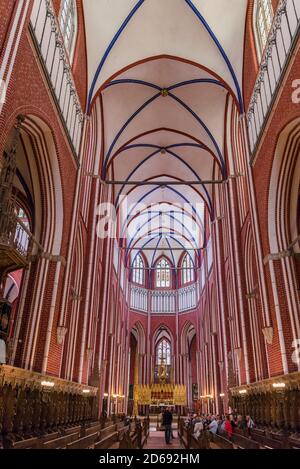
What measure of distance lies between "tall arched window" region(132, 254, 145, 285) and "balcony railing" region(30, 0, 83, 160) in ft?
90.4

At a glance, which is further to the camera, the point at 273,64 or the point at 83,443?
the point at 273,64

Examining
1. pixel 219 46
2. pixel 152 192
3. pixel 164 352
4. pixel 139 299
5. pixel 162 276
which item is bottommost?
pixel 164 352

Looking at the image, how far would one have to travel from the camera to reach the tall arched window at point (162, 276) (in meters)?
43.1

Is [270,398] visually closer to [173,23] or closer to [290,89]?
[290,89]

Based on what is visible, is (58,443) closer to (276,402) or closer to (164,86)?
(276,402)

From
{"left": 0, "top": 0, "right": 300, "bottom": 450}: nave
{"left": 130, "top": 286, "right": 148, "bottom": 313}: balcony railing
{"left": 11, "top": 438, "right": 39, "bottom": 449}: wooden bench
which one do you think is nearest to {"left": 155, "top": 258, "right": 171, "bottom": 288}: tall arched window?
{"left": 130, "top": 286, "right": 148, "bottom": 313}: balcony railing

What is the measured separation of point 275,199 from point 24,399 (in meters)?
10.5

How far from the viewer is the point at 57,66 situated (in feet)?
41.3

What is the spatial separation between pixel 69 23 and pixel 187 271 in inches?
1234

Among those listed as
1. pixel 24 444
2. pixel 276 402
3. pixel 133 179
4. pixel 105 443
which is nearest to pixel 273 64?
pixel 276 402

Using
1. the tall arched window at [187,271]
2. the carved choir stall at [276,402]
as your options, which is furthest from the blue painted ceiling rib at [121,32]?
the tall arched window at [187,271]

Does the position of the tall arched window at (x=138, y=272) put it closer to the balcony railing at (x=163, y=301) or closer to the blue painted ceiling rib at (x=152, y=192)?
the balcony railing at (x=163, y=301)

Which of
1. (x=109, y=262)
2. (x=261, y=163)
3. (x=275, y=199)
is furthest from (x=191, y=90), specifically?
(x=109, y=262)

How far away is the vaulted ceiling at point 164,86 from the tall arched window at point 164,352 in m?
17.9
